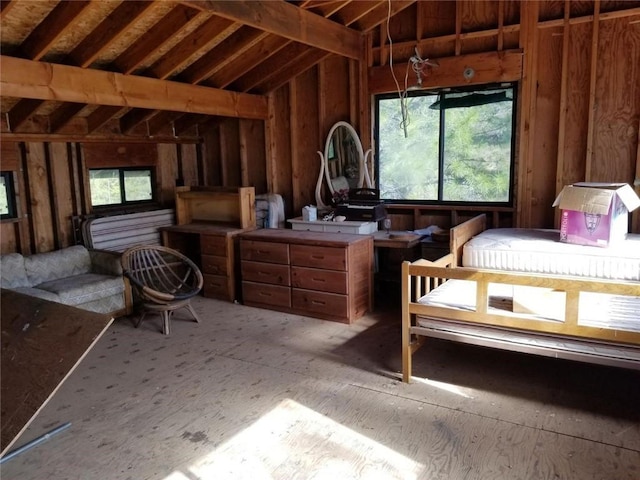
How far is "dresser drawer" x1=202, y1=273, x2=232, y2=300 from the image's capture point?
17.9 ft

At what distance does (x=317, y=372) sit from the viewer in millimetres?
3645

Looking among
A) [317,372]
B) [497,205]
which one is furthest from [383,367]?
[497,205]

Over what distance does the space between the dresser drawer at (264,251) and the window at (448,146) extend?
147cm

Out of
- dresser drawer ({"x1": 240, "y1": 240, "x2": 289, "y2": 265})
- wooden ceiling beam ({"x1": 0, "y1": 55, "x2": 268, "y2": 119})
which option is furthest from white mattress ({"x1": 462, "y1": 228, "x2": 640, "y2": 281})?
wooden ceiling beam ({"x1": 0, "y1": 55, "x2": 268, "y2": 119})

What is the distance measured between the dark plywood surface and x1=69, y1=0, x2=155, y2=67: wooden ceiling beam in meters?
2.13

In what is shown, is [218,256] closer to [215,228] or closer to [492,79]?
[215,228]

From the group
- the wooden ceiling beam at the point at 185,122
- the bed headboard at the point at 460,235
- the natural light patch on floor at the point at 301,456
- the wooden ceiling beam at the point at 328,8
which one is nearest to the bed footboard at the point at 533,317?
the bed headboard at the point at 460,235

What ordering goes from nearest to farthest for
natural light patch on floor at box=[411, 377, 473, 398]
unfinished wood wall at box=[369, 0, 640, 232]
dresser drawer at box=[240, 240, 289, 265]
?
natural light patch on floor at box=[411, 377, 473, 398] < unfinished wood wall at box=[369, 0, 640, 232] < dresser drawer at box=[240, 240, 289, 265]

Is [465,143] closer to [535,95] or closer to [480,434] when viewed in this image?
[535,95]

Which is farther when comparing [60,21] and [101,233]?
[101,233]

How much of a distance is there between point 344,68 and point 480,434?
420 cm

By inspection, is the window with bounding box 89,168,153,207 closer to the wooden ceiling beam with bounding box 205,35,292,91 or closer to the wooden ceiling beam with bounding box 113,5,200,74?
the wooden ceiling beam with bounding box 205,35,292,91

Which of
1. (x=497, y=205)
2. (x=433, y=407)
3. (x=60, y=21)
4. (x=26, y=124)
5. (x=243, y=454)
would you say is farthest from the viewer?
(x=497, y=205)

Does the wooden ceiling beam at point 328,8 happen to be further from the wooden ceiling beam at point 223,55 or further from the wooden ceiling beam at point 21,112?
the wooden ceiling beam at point 21,112
